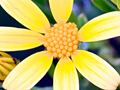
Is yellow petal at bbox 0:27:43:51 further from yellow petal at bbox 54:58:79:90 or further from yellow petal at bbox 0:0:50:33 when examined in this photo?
yellow petal at bbox 54:58:79:90

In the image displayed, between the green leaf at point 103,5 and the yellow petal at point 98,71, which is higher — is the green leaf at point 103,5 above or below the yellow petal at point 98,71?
above

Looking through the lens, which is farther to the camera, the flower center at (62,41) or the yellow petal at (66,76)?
the flower center at (62,41)

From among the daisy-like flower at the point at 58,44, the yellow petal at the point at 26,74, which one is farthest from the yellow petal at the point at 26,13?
the yellow petal at the point at 26,74

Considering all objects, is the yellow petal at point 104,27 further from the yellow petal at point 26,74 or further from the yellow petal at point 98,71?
the yellow petal at point 26,74

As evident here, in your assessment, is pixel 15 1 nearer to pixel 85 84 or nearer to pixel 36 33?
pixel 36 33

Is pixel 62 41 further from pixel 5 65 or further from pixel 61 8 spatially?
pixel 5 65

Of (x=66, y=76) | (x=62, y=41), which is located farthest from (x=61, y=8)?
(x=66, y=76)

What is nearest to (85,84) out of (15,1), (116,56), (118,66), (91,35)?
(118,66)
